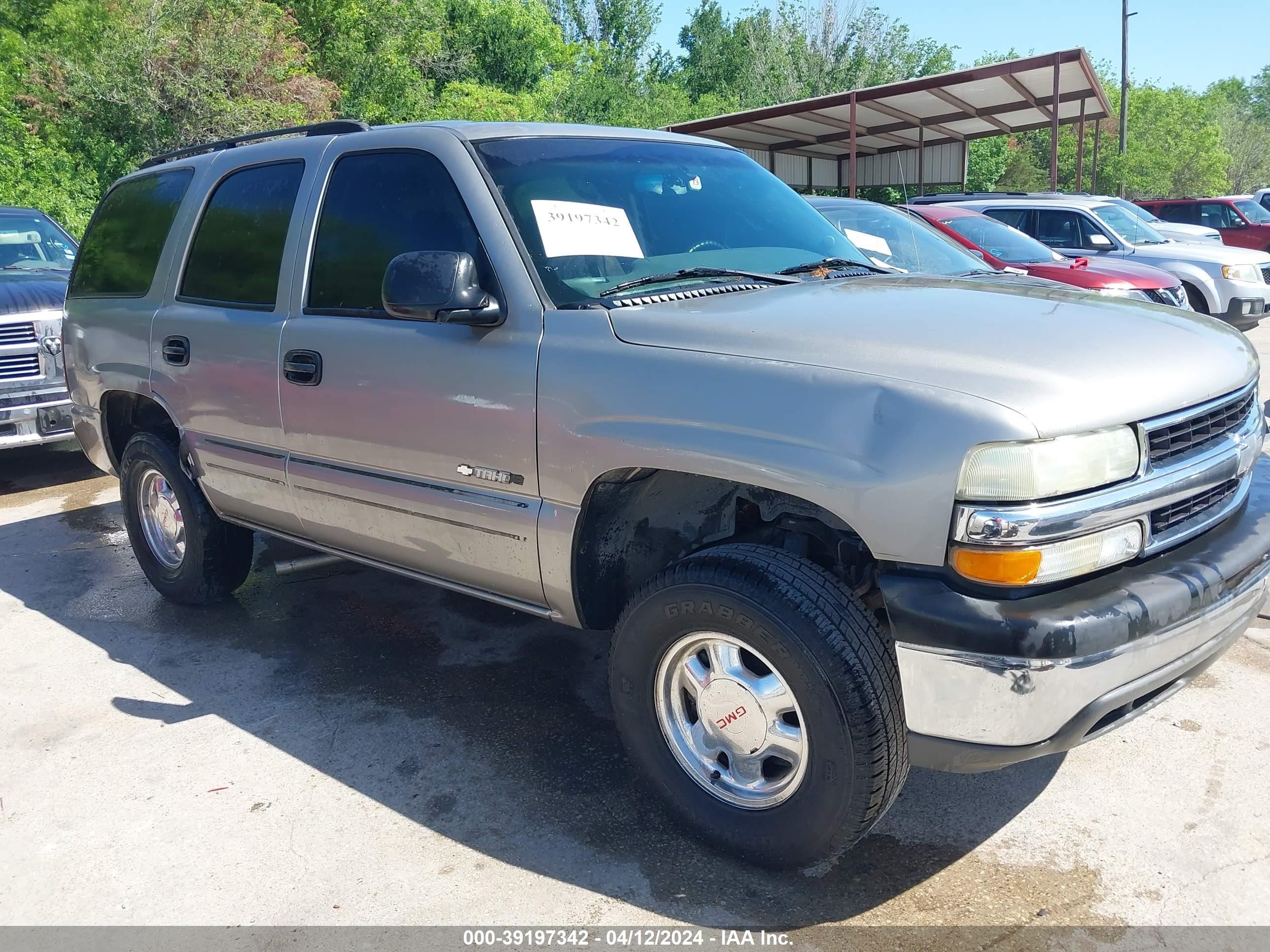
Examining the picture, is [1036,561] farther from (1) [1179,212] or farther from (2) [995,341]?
(1) [1179,212]

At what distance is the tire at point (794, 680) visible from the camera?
2.40 meters

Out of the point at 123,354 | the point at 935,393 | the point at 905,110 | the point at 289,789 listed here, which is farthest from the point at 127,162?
the point at 935,393

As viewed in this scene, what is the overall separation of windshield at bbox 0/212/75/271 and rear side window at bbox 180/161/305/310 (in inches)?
190

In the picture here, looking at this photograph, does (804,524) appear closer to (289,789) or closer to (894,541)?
(894,541)

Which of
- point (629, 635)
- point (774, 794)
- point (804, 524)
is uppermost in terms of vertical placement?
point (804, 524)

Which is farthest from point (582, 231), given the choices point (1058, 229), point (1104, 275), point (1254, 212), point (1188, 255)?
point (1254, 212)

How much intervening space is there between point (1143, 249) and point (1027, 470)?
444 inches

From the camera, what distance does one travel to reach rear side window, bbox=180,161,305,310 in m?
3.89

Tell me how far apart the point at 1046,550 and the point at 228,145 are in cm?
373

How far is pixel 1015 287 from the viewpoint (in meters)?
3.21

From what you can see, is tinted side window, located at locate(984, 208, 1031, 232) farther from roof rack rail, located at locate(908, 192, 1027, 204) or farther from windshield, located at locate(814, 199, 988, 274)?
windshield, located at locate(814, 199, 988, 274)

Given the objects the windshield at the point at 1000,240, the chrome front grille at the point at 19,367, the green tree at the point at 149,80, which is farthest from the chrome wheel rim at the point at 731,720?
the green tree at the point at 149,80

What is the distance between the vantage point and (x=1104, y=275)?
30.2 feet

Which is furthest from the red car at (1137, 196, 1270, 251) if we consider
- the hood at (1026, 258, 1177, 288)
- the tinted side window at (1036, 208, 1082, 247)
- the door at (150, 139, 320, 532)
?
the door at (150, 139, 320, 532)
